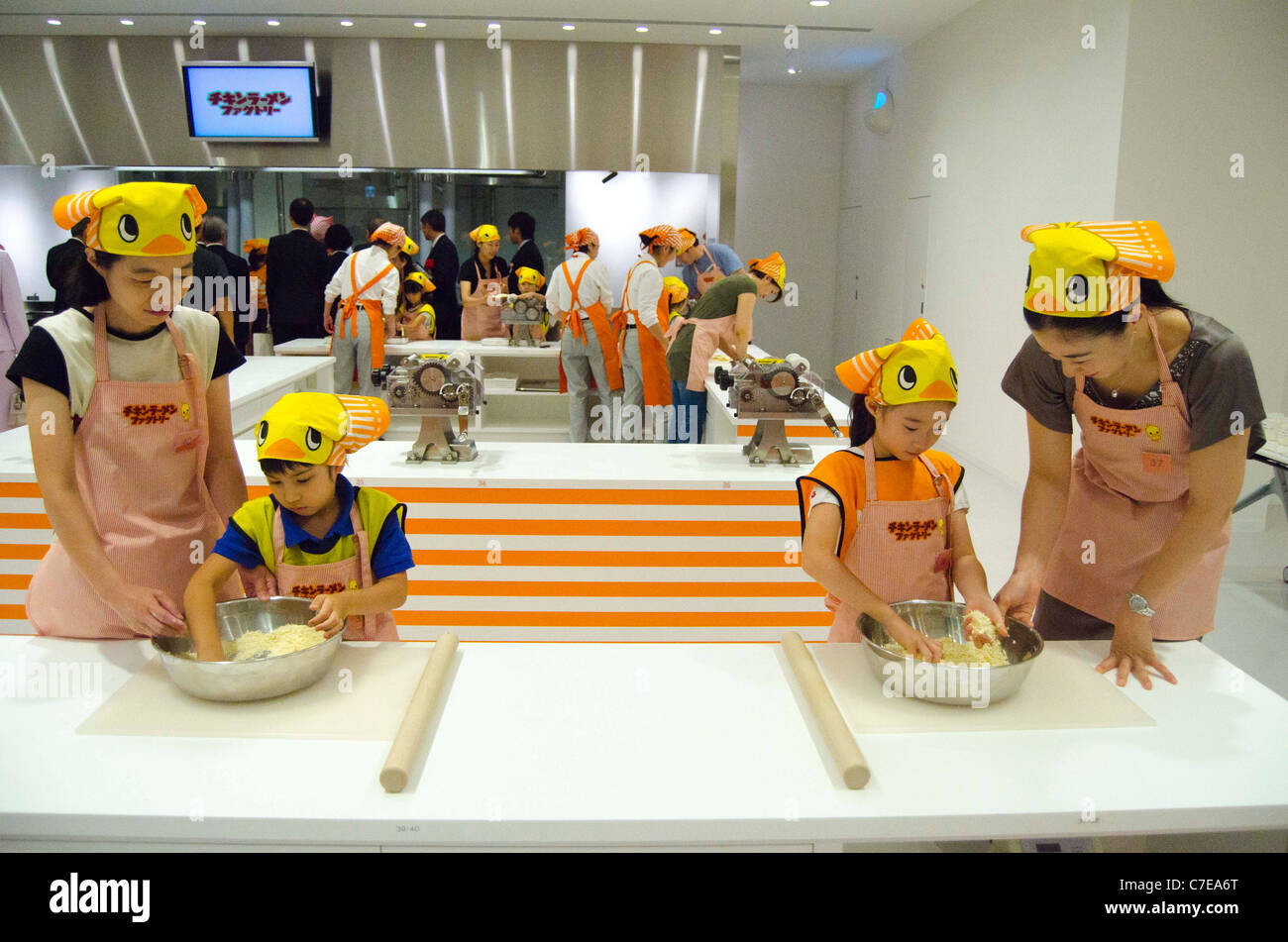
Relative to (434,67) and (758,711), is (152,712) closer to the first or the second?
(758,711)

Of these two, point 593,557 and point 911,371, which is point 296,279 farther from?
point 911,371

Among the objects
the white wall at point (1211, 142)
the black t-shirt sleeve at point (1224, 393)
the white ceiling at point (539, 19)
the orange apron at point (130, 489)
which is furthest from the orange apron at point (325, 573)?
the white ceiling at point (539, 19)

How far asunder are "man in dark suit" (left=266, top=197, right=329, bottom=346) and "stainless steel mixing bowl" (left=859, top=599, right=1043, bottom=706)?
253 inches

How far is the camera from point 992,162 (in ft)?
21.4

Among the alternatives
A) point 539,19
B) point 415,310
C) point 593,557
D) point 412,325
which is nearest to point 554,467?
point 593,557

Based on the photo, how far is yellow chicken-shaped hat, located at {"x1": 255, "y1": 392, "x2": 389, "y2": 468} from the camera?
172 cm

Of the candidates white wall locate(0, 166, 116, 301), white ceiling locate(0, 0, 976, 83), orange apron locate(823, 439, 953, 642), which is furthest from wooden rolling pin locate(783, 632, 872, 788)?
white wall locate(0, 166, 116, 301)

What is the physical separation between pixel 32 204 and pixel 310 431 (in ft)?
28.9

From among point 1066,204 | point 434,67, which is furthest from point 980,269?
point 434,67

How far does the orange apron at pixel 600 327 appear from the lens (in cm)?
606

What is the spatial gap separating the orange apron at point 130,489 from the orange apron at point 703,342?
3313mm

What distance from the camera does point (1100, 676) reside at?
1.72 m

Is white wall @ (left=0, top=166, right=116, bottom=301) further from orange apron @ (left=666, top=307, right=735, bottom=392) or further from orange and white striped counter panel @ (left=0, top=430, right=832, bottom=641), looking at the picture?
orange and white striped counter panel @ (left=0, top=430, right=832, bottom=641)

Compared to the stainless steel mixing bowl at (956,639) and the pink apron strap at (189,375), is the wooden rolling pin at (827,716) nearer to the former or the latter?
the stainless steel mixing bowl at (956,639)
